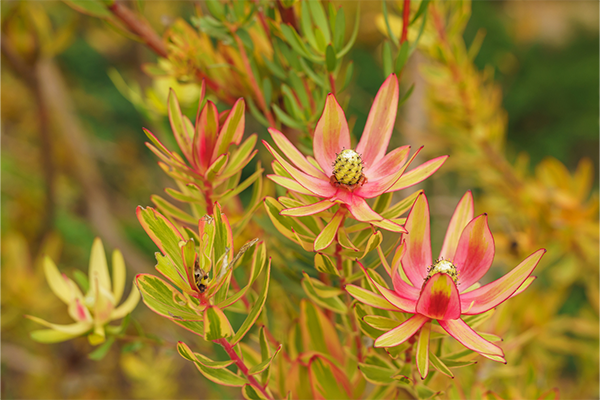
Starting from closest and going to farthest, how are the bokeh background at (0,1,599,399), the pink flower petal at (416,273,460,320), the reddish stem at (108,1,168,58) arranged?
the pink flower petal at (416,273,460,320), the reddish stem at (108,1,168,58), the bokeh background at (0,1,599,399)

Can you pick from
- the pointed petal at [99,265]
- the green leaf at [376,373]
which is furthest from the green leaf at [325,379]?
the pointed petal at [99,265]

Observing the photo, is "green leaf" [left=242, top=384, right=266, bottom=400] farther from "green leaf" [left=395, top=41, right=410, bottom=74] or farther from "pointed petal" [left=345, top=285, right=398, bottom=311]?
"green leaf" [left=395, top=41, right=410, bottom=74]

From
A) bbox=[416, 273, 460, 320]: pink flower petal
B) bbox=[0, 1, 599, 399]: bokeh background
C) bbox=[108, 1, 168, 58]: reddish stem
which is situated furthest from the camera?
bbox=[0, 1, 599, 399]: bokeh background

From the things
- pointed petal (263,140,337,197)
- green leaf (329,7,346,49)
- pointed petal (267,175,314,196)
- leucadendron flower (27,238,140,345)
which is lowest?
leucadendron flower (27,238,140,345)

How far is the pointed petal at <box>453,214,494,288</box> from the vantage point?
17 cm

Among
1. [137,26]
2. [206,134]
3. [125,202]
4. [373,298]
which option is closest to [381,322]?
[373,298]

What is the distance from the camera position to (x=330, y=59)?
20cm

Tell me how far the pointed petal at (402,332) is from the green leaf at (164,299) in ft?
0.25

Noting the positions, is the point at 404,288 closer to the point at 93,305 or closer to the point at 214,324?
the point at 214,324

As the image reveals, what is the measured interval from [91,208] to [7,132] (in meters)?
0.58

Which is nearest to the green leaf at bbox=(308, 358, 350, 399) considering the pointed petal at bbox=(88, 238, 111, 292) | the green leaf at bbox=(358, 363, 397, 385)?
the green leaf at bbox=(358, 363, 397, 385)

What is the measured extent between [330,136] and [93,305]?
0.19 metres

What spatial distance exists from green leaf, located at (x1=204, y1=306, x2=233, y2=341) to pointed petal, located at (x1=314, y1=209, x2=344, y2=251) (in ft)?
0.16

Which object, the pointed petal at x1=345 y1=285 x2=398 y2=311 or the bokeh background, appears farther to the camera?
the bokeh background
